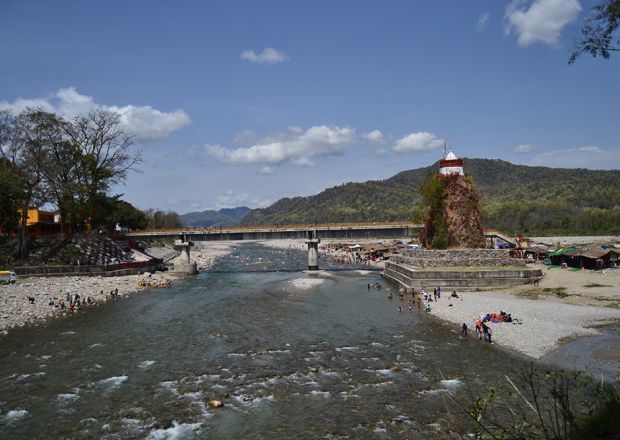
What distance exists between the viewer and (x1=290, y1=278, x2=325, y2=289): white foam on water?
61.2m

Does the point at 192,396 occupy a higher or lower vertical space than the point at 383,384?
higher

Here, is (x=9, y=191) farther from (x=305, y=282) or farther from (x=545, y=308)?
(x=545, y=308)

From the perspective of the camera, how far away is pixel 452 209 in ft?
220

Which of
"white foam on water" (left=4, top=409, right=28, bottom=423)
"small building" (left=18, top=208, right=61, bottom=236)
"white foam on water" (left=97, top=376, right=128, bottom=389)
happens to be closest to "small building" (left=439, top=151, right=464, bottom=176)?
"white foam on water" (left=97, top=376, right=128, bottom=389)

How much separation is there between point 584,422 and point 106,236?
8049 cm

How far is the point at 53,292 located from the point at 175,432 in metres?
39.4

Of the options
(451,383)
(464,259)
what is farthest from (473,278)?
(451,383)

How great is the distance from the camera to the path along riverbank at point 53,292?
1633 inches

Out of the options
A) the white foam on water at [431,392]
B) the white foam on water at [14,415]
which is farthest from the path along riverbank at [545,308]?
the white foam on water at [14,415]

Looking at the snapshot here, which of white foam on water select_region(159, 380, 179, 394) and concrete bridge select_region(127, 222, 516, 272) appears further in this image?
concrete bridge select_region(127, 222, 516, 272)

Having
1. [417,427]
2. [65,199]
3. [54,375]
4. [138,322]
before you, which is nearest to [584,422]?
[417,427]

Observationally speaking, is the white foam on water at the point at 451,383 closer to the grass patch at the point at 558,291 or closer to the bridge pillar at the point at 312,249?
the grass patch at the point at 558,291

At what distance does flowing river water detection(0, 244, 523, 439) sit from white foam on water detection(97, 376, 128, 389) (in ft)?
0.36

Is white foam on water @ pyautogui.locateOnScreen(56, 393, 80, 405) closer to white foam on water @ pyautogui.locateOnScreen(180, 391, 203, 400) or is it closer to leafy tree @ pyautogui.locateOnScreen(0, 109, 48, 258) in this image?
white foam on water @ pyautogui.locateOnScreen(180, 391, 203, 400)
